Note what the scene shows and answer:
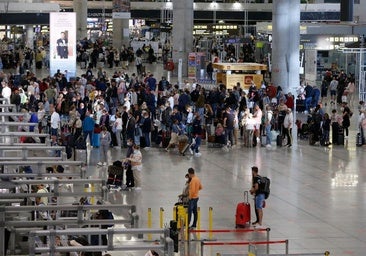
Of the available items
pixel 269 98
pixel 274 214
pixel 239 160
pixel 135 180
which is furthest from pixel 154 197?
pixel 269 98

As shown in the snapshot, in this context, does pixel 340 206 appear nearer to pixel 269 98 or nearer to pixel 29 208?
pixel 29 208

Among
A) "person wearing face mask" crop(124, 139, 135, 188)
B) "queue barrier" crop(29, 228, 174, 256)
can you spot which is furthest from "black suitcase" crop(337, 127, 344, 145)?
"queue barrier" crop(29, 228, 174, 256)

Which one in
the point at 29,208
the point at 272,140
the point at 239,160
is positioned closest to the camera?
the point at 29,208

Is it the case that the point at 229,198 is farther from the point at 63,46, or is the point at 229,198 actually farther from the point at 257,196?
the point at 63,46

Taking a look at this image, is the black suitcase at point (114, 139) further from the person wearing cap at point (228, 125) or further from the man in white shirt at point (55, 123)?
the person wearing cap at point (228, 125)

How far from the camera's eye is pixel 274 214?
26.8 meters

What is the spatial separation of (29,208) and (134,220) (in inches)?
47.6

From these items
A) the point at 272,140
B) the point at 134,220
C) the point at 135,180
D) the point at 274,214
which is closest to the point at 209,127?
the point at 272,140

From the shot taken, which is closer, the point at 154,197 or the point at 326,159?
the point at 154,197

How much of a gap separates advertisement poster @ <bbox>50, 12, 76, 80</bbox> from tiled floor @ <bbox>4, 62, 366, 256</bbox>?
1233 centimetres

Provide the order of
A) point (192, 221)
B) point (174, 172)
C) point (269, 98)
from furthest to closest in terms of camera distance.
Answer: point (269, 98)
point (174, 172)
point (192, 221)

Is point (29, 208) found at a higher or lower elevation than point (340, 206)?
→ higher

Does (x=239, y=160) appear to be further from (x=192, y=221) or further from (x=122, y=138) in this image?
(x=192, y=221)

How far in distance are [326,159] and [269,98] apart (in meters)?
11.6
